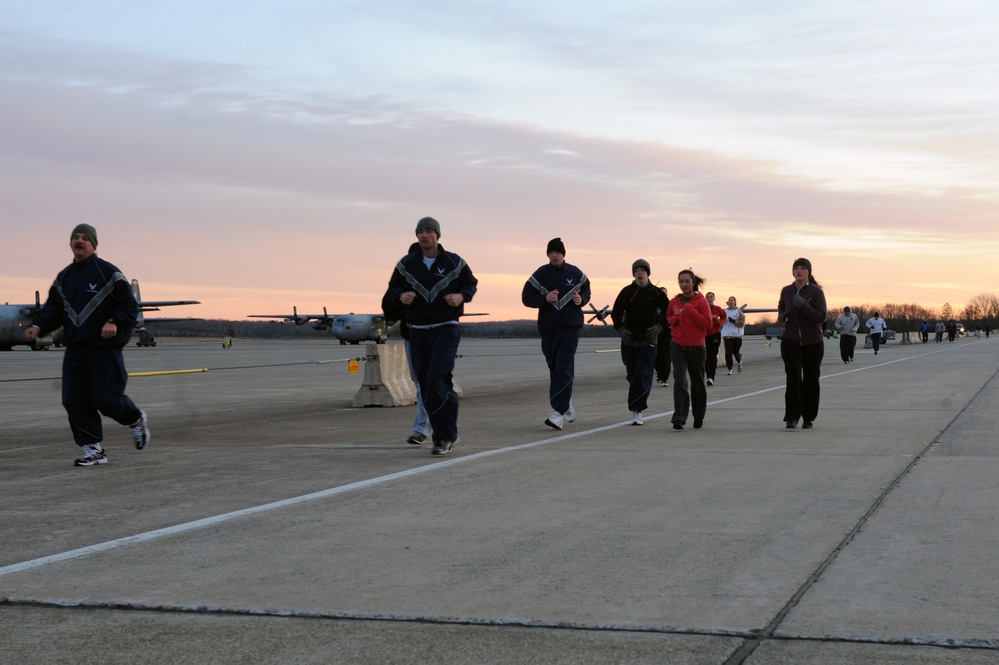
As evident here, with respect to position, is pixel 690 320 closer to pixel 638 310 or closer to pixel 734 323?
pixel 638 310

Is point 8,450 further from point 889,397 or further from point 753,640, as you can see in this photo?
point 889,397

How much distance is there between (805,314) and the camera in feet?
42.7

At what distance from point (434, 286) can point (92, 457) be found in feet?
10.8

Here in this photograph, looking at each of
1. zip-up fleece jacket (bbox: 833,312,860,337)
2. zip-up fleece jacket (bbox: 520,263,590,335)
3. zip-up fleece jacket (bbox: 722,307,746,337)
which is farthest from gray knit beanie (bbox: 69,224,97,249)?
zip-up fleece jacket (bbox: 833,312,860,337)

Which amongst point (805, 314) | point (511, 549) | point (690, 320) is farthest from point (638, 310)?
point (511, 549)

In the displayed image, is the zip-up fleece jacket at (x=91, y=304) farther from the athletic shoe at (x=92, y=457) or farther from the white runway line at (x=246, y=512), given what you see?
the white runway line at (x=246, y=512)

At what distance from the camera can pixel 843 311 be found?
32906 mm

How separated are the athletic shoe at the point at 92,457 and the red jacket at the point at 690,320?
249 inches

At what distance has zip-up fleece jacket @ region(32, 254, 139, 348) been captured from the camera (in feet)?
32.4

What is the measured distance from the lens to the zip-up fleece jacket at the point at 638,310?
13539 millimetres

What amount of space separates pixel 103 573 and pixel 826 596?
125 inches

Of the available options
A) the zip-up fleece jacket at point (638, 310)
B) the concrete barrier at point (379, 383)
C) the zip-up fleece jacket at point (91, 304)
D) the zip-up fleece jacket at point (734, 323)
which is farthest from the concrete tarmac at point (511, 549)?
the zip-up fleece jacket at point (734, 323)

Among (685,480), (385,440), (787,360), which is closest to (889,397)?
(787,360)

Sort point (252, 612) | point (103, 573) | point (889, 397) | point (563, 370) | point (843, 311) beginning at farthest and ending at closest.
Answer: point (843, 311)
point (889, 397)
point (563, 370)
point (103, 573)
point (252, 612)
